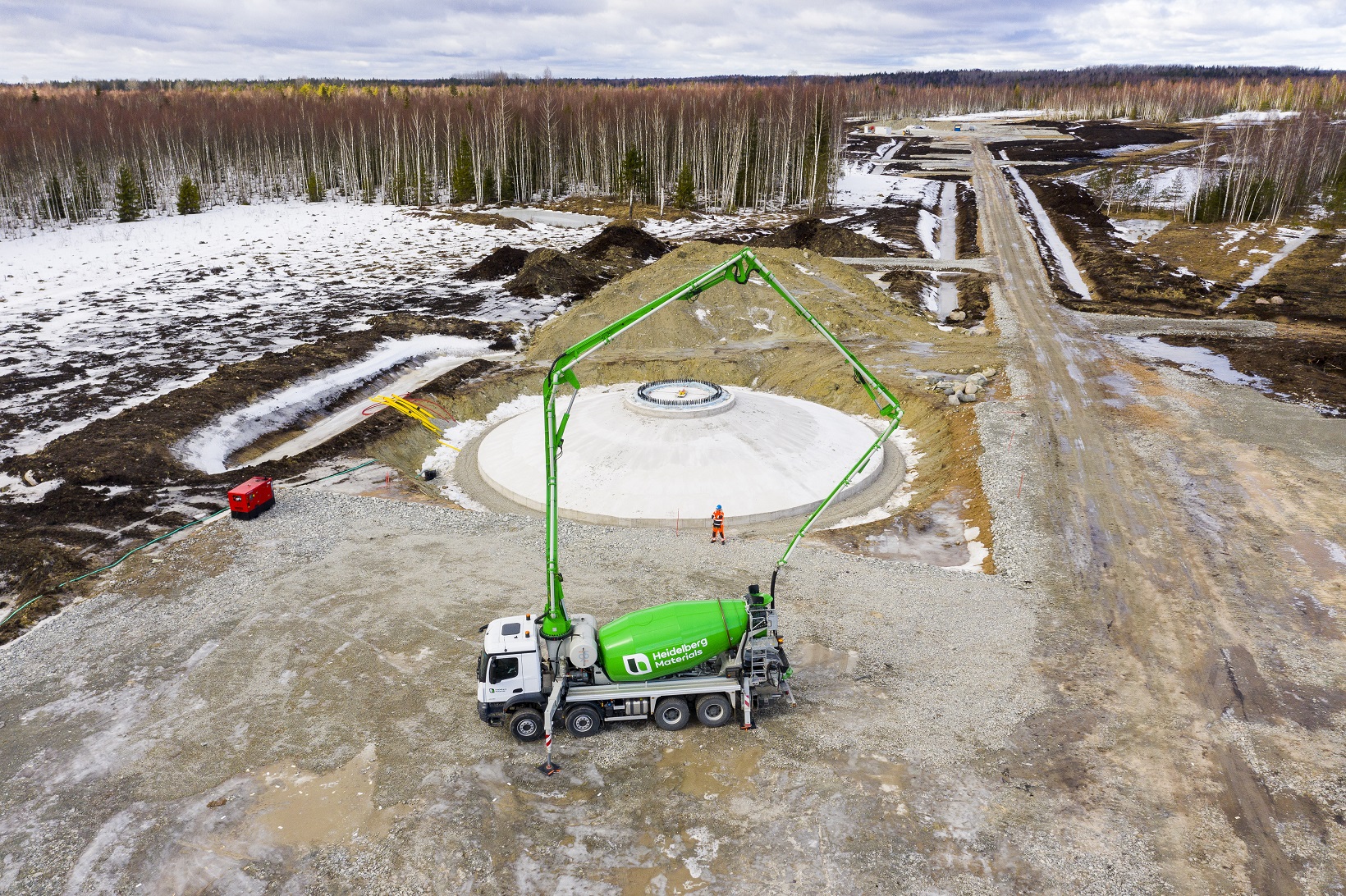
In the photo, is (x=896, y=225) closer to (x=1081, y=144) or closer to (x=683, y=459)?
(x=683, y=459)

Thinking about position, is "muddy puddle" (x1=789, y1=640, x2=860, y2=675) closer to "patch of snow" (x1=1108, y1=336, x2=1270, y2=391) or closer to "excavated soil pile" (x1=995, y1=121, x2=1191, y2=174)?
"patch of snow" (x1=1108, y1=336, x2=1270, y2=391)

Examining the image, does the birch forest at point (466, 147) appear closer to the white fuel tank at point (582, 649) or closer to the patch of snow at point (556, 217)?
the patch of snow at point (556, 217)

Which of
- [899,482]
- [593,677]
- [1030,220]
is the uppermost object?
[1030,220]

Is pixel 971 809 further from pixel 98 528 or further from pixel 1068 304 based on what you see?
pixel 1068 304

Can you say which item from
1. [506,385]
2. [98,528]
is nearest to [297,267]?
[506,385]

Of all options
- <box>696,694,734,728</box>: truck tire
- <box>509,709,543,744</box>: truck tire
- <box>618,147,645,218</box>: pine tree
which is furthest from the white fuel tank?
<box>618,147,645,218</box>: pine tree
